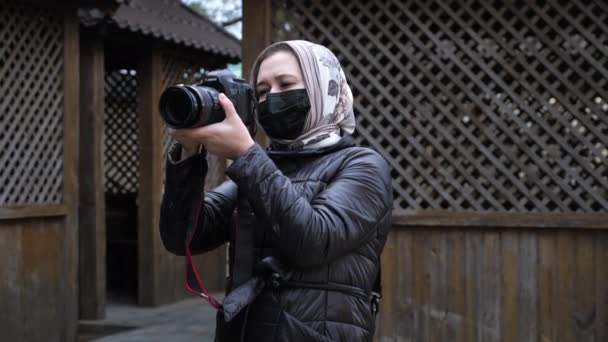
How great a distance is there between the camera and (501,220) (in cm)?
466

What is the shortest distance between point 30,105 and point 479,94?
3624mm

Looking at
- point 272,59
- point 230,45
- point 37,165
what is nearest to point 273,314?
point 272,59

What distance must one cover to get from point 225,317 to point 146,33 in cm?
639

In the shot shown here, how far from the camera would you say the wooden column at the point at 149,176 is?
27.3ft

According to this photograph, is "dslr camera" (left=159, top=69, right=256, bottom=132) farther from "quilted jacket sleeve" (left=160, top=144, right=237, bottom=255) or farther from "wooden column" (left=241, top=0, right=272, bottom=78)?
"wooden column" (left=241, top=0, right=272, bottom=78)

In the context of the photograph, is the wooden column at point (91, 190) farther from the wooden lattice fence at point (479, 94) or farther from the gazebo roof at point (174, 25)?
the wooden lattice fence at point (479, 94)

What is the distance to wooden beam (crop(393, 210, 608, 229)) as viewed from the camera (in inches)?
177

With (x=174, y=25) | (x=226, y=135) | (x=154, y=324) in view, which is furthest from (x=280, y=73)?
(x=174, y=25)

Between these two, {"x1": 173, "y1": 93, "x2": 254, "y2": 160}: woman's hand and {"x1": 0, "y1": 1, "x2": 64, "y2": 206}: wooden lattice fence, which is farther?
{"x1": 0, "y1": 1, "x2": 64, "y2": 206}: wooden lattice fence

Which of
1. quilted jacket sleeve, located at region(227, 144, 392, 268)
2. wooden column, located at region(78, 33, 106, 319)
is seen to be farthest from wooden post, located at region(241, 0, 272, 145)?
quilted jacket sleeve, located at region(227, 144, 392, 268)

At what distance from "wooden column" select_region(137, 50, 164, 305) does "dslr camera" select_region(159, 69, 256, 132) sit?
22.3ft

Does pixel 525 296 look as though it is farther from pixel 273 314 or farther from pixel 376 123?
pixel 273 314

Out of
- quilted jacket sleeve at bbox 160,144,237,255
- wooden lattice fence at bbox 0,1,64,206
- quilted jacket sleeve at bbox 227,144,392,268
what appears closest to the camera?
quilted jacket sleeve at bbox 227,144,392,268

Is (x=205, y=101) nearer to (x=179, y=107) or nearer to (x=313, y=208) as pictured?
(x=179, y=107)
